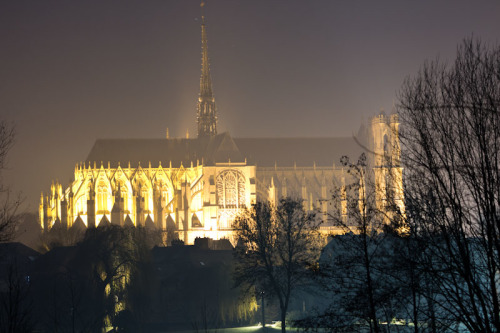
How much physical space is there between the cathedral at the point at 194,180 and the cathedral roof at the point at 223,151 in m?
0.16

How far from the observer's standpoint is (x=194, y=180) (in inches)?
5098

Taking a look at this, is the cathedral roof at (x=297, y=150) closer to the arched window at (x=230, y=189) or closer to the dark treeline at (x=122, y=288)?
the arched window at (x=230, y=189)

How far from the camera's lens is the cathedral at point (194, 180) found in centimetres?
12412

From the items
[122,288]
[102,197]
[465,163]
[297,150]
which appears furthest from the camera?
[297,150]

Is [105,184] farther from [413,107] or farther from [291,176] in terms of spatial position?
[413,107]

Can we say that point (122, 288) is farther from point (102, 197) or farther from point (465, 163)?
point (102, 197)

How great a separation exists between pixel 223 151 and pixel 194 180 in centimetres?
617

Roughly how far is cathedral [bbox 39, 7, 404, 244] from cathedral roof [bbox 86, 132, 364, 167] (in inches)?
6.2

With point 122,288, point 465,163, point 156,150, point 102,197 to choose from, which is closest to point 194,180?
point 156,150

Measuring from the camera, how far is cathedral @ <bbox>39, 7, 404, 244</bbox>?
407 ft

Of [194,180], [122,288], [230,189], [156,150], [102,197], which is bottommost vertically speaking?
[122,288]

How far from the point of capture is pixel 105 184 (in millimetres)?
129375

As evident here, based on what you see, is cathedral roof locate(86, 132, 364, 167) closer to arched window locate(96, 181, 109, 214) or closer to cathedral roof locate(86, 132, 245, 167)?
cathedral roof locate(86, 132, 245, 167)

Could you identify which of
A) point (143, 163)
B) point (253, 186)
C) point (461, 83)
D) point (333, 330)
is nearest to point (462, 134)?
point (461, 83)
